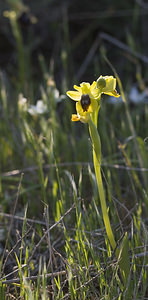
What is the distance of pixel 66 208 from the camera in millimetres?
1181

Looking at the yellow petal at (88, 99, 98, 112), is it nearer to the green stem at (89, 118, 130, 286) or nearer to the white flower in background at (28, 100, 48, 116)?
the green stem at (89, 118, 130, 286)

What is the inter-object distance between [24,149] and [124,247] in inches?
37.0

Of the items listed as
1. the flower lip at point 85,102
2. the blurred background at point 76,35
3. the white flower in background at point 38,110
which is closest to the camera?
the flower lip at point 85,102

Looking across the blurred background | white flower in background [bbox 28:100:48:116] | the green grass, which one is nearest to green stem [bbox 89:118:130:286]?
the green grass

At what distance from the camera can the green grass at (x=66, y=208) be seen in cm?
84

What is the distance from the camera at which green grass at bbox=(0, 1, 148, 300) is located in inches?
33.0

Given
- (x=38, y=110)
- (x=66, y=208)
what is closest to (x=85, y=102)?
(x=66, y=208)

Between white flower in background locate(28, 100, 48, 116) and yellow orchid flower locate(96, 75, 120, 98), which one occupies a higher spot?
white flower in background locate(28, 100, 48, 116)

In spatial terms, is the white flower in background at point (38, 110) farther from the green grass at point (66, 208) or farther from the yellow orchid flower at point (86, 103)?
the yellow orchid flower at point (86, 103)

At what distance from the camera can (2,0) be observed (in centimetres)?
299

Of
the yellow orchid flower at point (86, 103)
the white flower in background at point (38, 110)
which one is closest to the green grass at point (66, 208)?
the white flower in background at point (38, 110)

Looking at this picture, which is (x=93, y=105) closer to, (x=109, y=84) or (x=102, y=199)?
(x=109, y=84)

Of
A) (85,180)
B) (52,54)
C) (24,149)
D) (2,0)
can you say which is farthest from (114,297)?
Answer: (2,0)

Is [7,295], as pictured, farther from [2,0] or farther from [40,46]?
[2,0]
